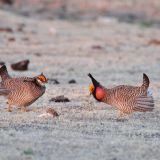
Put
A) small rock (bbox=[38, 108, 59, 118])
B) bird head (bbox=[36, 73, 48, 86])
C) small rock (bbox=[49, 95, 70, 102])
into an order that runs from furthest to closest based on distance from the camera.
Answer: small rock (bbox=[49, 95, 70, 102]) → bird head (bbox=[36, 73, 48, 86]) → small rock (bbox=[38, 108, 59, 118])

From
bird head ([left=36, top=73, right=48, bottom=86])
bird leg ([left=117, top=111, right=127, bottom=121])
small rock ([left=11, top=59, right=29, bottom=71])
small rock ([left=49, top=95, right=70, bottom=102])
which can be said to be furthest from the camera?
small rock ([left=11, top=59, right=29, bottom=71])

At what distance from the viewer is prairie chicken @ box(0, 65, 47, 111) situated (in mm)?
8344

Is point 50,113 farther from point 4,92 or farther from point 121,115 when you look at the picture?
point 121,115

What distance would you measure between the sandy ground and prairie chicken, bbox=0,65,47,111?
0.14 metres

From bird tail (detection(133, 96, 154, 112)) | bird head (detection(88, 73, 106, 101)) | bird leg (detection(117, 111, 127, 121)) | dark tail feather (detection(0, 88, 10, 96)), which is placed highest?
bird head (detection(88, 73, 106, 101))

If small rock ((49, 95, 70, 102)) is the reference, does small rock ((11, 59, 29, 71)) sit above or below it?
below

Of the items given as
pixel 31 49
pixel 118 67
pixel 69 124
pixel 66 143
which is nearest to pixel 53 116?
pixel 69 124

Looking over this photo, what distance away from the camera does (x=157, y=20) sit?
30891 millimetres

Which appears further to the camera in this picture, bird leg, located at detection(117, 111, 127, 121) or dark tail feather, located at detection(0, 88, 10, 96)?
dark tail feather, located at detection(0, 88, 10, 96)

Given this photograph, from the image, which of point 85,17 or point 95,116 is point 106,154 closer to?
point 95,116

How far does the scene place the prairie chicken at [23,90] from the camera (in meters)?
8.34

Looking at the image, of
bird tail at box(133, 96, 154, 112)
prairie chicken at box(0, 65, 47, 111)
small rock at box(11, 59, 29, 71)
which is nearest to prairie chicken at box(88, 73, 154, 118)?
bird tail at box(133, 96, 154, 112)

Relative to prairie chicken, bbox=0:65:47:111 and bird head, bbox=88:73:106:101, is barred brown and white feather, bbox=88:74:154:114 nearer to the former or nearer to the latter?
bird head, bbox=88:73:106:101

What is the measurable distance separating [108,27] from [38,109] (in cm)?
1765
